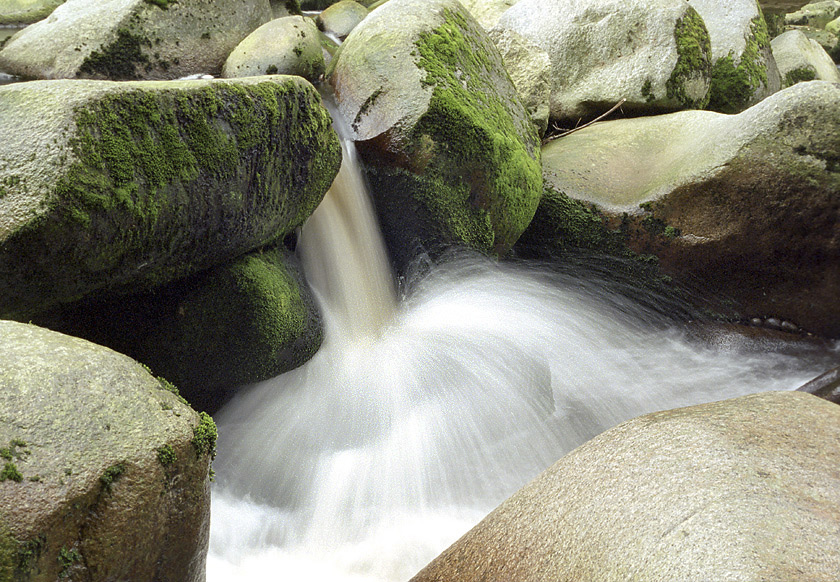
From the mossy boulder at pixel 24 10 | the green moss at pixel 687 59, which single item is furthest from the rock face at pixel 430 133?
the mossy boulder at pixel 24 10

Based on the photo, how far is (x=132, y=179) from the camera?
2744 mm

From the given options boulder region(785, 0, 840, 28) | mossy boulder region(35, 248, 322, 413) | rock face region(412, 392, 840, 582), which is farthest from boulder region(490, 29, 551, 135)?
boulder region(785, 0, 840, 28)

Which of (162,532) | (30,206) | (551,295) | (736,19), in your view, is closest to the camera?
(162,532)

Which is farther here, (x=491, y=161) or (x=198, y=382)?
(x=491, y=161)

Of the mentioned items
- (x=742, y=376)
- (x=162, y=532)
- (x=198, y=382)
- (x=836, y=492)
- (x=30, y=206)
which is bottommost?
(x=742, y=376)

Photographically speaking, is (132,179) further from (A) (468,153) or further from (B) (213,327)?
(A) (468,153)

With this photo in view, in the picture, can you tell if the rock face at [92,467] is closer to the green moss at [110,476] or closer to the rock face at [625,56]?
the green moss at [110,476]

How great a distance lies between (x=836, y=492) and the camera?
2.16m

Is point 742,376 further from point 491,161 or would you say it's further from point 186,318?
point 186,318

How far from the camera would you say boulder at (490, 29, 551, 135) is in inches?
235

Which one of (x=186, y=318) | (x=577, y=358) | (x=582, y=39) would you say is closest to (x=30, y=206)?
(x=186, y=318)

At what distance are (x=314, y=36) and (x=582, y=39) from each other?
2.74m

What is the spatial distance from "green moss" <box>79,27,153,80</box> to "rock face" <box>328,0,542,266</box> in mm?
1441

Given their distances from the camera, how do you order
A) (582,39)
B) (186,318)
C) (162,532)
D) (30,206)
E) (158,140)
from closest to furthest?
(162,532) < (30,206) < (158,140) < (186,318) < (582,39)
